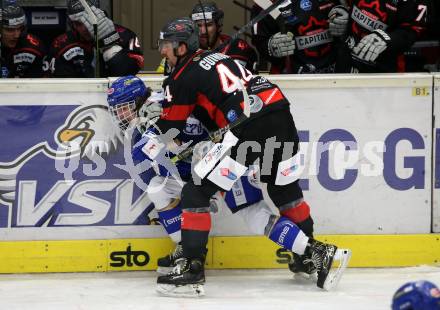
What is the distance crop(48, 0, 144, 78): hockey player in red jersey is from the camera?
6.29 metres

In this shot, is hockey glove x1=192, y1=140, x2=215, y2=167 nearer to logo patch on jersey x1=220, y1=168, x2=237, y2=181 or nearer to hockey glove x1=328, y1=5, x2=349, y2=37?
logo patch on jersey x1=220, y1=168, x2=237, y2=181

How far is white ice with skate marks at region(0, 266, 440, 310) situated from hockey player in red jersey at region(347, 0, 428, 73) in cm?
122

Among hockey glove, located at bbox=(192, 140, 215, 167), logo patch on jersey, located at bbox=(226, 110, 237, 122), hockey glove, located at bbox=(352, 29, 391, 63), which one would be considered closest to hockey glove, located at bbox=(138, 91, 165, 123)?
hockey glove, located at bbox=(192, 140, 215, 167)

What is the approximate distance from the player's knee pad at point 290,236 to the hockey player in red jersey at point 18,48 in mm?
2130

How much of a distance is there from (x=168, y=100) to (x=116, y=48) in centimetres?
126

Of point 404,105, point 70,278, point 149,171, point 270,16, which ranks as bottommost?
point 70,278

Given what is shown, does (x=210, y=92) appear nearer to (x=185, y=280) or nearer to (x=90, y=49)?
(x=185, y=280)

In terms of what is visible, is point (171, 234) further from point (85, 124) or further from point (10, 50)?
point (10, 50)

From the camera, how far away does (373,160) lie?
5754 mm

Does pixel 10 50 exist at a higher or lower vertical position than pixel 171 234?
higher

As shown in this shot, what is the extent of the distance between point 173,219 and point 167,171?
0.25 m

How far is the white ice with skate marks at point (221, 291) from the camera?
4.97 metres

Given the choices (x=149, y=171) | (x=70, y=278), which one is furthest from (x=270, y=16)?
(x=70, y=278)

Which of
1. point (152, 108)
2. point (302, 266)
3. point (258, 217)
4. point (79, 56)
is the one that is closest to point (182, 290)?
point (258, 217)
